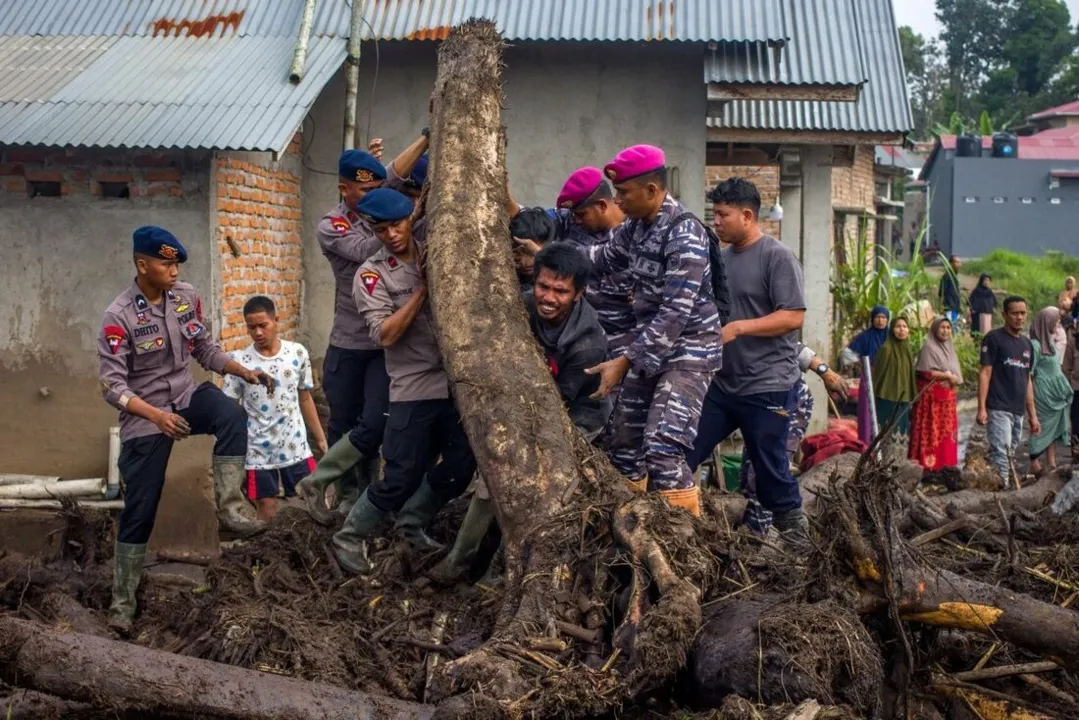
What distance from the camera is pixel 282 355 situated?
7.52 m

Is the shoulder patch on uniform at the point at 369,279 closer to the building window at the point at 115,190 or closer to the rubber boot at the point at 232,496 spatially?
the rubber boot at the point at 232,496

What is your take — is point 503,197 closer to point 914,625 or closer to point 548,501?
point 548,501

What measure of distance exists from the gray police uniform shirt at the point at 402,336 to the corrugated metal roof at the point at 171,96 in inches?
86.6

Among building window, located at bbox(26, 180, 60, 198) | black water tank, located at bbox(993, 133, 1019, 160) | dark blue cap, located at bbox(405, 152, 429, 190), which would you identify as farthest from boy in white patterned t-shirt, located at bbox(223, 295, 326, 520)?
black water tank, located at bbox(993, 133, 1019, 160)

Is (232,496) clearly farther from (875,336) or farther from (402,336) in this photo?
(875,336)

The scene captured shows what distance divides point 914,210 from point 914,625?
111ft

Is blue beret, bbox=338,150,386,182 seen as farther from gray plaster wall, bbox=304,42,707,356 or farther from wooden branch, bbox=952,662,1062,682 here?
gray plaster wall, bbox=304,42,707,356

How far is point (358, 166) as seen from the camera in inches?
236

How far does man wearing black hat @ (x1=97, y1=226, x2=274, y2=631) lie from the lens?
5.76 m

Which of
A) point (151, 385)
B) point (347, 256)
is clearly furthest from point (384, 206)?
point (151, 385)

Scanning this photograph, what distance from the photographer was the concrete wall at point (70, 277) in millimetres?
7793

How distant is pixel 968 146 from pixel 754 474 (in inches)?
1155

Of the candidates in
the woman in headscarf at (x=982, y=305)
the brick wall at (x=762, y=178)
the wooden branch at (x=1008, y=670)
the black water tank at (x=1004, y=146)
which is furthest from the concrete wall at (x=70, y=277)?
the black water tank at (x=1004, y=146)

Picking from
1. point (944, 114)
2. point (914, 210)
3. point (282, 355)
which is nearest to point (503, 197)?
point (282, 355)
